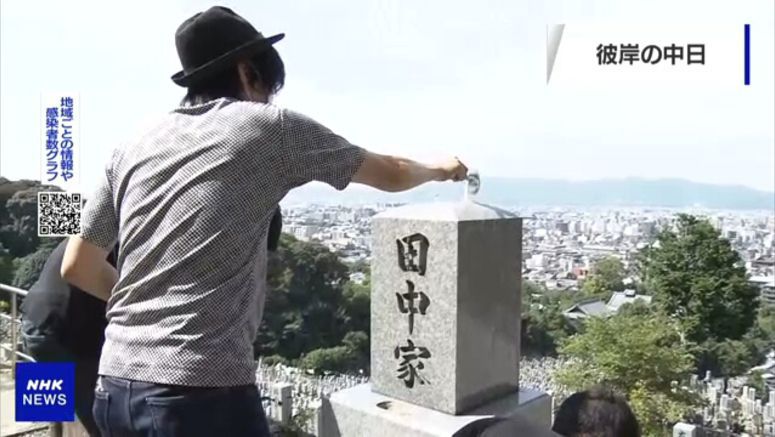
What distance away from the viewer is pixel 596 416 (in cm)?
104

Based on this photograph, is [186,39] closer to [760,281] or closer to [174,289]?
[174,289]

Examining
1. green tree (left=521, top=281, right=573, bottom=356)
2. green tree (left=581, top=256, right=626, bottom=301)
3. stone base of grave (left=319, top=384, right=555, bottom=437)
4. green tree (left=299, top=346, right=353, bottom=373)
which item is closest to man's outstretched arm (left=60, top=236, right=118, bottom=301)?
stone base of grave (left=319, top=384, right=555, bottom=437)

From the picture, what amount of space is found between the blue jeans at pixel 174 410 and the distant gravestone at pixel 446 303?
83 centimetres

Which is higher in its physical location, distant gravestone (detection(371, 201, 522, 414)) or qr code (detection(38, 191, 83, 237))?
qr code (detection(38, 191, 83, 237))

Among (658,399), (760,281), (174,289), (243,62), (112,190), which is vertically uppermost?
(243,62)

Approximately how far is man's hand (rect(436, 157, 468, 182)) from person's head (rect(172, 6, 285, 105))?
12.0 inches

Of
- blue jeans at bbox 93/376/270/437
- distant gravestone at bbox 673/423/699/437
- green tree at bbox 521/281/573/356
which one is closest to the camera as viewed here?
→ blue jeans at bbox 93/376/270/437

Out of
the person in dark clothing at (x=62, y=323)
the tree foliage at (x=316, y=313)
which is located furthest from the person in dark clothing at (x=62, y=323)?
the tree foliage at (x=316, y=313)

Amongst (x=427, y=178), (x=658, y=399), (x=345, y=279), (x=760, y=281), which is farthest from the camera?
(x=760, y=281)

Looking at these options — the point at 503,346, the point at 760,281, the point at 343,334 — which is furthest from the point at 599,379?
the point at 503,346

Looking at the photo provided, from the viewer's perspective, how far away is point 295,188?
0.78 metres

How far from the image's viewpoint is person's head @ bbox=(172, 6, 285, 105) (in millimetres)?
777

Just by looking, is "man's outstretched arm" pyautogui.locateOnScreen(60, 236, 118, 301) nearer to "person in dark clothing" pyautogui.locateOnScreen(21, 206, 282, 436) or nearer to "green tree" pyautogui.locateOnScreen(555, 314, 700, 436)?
"person in dark clothing" pyautogui.locateOnScreen(21, 206, 282, 436)

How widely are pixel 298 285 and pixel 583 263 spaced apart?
3099 millimetres
